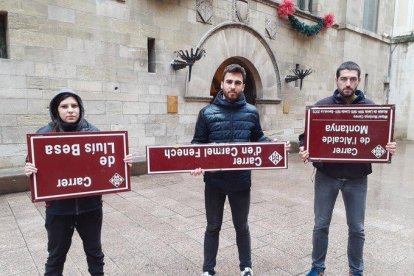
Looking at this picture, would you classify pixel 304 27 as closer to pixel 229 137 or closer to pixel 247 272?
pixel 229 137

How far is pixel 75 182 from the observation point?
2.41 meters

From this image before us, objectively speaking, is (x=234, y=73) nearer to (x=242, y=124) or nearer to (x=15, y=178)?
(x=242, y=124)

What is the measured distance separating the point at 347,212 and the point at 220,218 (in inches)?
44.7

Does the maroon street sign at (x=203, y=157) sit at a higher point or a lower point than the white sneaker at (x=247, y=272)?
higher

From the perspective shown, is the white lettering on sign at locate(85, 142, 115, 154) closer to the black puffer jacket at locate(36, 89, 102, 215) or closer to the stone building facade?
the black puffer jacket at locate(36, 89, 102, 215)

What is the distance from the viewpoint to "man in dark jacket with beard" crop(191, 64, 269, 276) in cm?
270

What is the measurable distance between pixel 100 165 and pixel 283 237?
2490 millimetres

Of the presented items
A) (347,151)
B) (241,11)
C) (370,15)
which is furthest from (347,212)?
(370,15)

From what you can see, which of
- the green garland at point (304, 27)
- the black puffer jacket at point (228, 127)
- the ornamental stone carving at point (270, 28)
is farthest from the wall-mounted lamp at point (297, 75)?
the black puffer jacket at point (228, 127)

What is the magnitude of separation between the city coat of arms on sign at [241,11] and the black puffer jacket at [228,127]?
22.9ft

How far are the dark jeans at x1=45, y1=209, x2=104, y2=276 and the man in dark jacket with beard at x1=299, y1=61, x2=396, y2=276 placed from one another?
74.3 inches

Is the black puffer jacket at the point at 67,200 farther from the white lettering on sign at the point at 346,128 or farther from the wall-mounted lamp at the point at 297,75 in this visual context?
the wall-mounted lamp at the point at 297,75

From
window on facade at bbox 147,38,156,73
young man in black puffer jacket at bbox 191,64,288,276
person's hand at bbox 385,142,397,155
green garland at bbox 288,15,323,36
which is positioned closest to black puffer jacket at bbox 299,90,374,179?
person's hand at bbox 385,142,397,155

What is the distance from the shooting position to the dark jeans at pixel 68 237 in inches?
92.4
